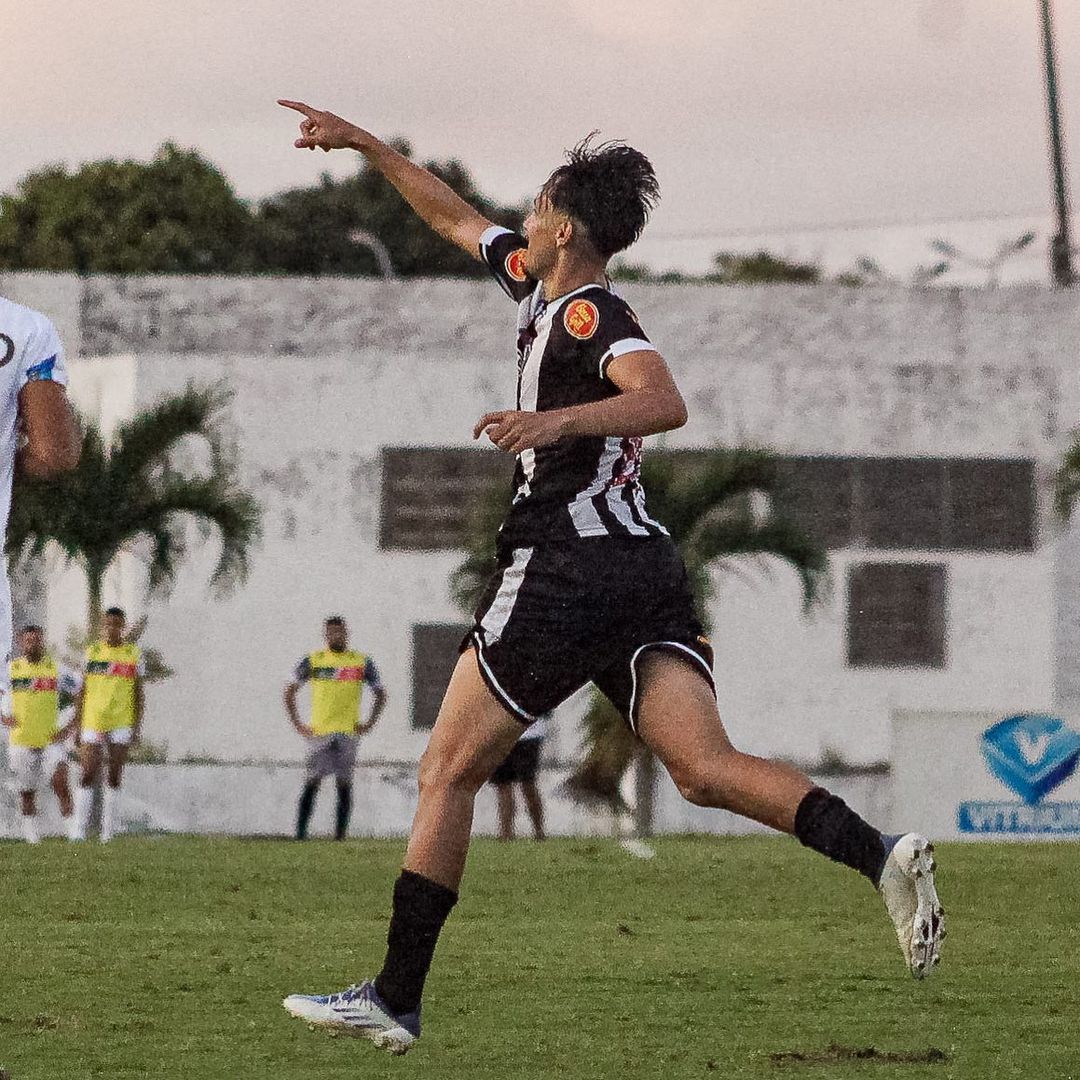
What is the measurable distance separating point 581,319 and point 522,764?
15384mm

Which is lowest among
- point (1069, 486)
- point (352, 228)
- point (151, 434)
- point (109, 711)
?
point (109, 711)

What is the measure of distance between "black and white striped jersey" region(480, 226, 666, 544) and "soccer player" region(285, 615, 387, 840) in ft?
54.2

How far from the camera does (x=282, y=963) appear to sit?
1003 centimetres

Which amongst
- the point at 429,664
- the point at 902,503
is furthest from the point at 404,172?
the point at 902,503

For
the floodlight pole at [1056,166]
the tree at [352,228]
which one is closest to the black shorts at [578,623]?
the floodlight pole at [1056,166]

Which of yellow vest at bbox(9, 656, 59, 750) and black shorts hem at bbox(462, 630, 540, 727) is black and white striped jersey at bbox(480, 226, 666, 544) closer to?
black shorts hem at bbox(462, 630, 540, 727)

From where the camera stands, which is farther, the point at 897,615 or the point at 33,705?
the point at 897,615

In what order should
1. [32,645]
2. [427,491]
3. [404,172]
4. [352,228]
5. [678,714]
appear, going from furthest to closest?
[352,228]
[427,491]
[32,645]
[404,172]
[678,714]

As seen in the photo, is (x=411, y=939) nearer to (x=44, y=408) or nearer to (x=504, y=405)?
(x=44, y=408)

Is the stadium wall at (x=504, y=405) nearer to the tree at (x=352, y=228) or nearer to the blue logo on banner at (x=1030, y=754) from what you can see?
the blue logo on banner at (x=1030, y=754)

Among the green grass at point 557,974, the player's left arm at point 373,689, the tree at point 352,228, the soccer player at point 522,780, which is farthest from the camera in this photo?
the tree at point 352,228

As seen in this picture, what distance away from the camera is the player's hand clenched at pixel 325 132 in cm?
742

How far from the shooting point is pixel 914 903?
630 cm

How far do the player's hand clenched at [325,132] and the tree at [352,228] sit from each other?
59.2 m
